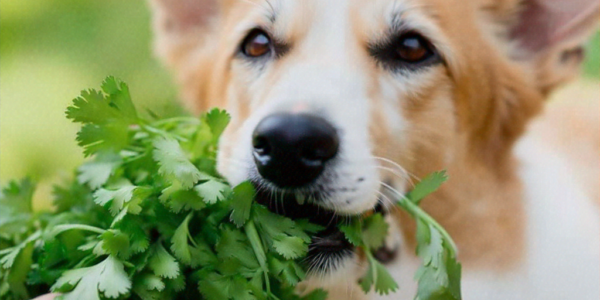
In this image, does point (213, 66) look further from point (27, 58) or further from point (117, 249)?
point (27, 58)

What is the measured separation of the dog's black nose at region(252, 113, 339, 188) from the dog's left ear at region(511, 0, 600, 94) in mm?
841

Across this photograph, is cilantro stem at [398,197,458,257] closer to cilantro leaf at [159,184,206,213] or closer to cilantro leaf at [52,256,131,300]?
cilantro leaf at [159,184,206,213]

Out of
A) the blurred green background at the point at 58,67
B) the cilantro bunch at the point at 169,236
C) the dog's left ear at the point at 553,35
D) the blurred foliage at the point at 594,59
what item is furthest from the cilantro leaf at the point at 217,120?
the blurred foliage at the point at 594,59

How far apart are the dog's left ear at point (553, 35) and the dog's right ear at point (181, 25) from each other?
0.88m

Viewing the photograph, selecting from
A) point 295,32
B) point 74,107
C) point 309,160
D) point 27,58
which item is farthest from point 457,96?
point 27,58

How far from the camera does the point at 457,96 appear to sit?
5.62 ft

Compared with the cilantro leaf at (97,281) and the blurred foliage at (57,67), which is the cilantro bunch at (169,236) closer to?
the cilantro leaf at (97,281)

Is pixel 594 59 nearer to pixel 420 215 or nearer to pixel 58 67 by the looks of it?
pixel 420 215

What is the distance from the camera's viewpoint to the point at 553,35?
1910mm

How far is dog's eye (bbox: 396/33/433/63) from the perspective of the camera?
1638mm

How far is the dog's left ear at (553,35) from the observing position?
186 cm

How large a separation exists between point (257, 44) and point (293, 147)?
0.51 m

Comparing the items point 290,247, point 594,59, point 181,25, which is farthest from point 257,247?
point 594,59

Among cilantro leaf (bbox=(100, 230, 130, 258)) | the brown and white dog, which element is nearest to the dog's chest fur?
the brown and white dog
